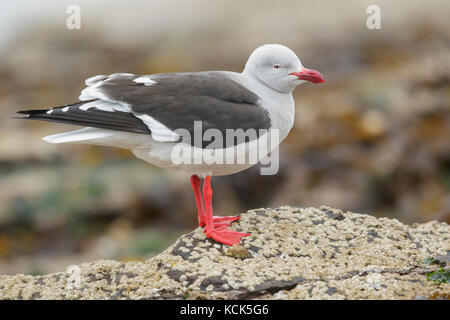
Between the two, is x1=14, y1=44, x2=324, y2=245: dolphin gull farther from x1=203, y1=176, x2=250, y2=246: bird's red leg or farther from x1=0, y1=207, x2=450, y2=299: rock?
x1=0, y1=207, x2=450, y2=299: rock

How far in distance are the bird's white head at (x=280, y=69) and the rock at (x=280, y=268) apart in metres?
1.28

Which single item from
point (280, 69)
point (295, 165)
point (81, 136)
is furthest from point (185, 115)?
point (295, 165)

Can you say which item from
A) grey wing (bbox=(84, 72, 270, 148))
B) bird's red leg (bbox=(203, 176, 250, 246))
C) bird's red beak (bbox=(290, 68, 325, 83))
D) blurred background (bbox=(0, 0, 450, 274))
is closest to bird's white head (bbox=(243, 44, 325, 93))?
bird's red beak (bbox=(290, 68, 325, 83))

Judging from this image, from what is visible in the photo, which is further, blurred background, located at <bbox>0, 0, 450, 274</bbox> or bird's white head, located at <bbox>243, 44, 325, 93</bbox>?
blurred background, located at <bbox>0, 0, 450, 274</bbox>


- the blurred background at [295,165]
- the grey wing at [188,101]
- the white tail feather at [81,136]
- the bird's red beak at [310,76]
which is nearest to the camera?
the white tail feather at [81,136]

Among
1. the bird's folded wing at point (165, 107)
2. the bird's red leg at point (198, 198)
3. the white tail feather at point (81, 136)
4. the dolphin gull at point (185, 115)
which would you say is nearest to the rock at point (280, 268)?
the bird's red leg at point (198, 198)

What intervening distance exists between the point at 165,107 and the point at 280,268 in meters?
1.65

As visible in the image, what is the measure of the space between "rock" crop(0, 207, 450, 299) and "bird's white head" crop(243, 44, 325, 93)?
128cm

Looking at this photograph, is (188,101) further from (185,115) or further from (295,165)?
(295,165)

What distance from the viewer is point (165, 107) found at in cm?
507

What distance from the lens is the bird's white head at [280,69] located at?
5.40 metres

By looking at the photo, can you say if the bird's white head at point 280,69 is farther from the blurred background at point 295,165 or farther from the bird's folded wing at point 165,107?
the blurred background at point 295,165

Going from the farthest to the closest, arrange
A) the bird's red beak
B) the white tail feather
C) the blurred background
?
the blurred background → the bird's red beak → the white tail feather

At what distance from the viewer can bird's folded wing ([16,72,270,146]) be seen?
493 centimetres
